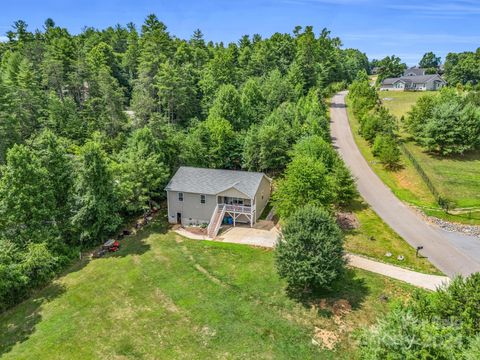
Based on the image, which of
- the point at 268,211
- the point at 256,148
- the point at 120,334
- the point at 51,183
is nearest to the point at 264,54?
the point at 256,148

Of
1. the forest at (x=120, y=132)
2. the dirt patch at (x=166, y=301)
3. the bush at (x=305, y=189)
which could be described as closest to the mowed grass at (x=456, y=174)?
the forest at (x=120, y=132)

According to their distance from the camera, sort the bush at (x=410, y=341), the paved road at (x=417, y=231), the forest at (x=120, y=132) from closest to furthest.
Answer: the bush at (x=410, y=341) → the paved road at (x=417, y=231) → the forest at (x=120, y=132)

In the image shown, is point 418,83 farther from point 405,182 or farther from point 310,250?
point 310,250

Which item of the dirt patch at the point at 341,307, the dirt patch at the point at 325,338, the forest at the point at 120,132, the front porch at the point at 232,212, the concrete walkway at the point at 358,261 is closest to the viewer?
the dirt patch at the point at 325,338

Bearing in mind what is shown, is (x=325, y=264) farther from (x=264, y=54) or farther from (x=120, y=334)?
(x=264, y=54)

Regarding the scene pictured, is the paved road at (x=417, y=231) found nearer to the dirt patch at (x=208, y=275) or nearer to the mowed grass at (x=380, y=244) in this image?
the mowed grass at (x=380, y=244)

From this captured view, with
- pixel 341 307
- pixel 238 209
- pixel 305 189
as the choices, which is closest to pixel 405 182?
pixel 305 189
